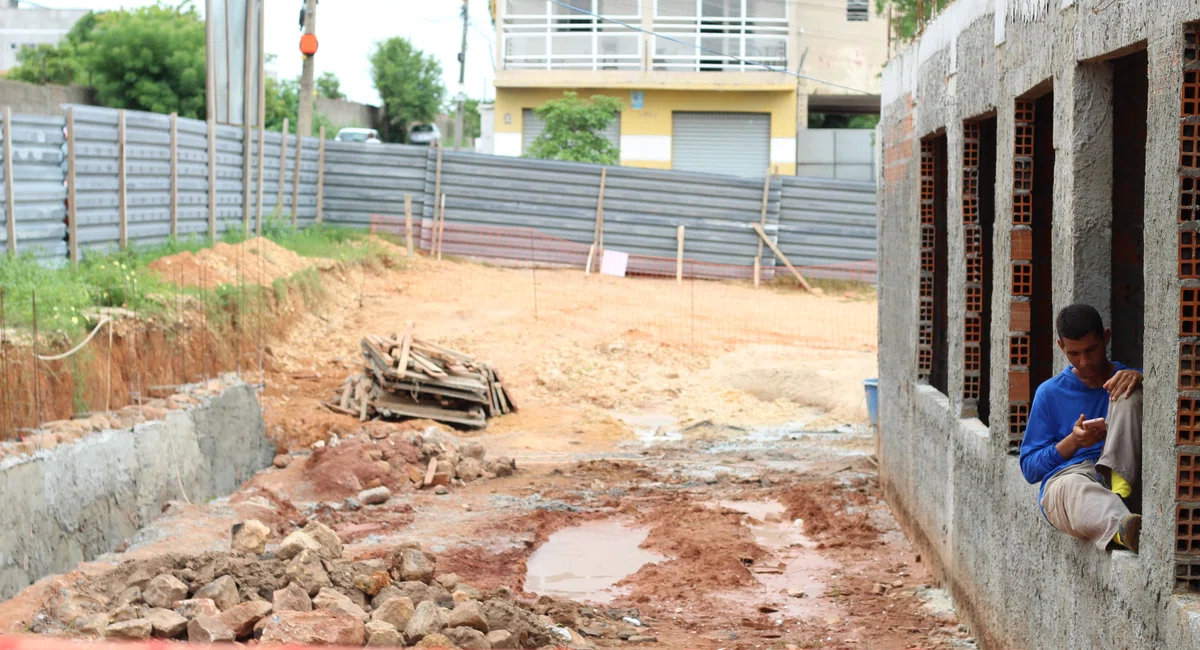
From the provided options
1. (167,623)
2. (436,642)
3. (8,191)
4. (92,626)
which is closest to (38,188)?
(8,191)

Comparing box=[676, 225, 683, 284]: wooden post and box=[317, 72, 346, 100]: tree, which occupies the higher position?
box=[317, 72, 346, 100]: tree

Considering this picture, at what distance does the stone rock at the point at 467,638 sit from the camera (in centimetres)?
573

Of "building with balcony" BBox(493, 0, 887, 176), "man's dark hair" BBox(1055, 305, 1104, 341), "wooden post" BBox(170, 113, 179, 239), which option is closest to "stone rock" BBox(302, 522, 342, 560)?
"man's dark hair" BBox(1055, 305, 1104, 341)

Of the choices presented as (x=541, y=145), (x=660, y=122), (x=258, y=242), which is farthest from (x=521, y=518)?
(x=660, y=122)

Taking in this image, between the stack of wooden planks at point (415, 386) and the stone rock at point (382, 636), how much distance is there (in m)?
7.74

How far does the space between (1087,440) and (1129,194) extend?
1.75m

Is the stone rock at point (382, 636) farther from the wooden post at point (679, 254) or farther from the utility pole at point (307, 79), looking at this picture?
the utility pole at point (307, 79)

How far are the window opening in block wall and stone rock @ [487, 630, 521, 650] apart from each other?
10.7 ft

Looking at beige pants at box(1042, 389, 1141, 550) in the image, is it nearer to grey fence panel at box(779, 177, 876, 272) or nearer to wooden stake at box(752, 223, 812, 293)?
wooden stake at box(752, 223, 812, 293)

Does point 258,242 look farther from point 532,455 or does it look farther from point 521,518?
point 521,518

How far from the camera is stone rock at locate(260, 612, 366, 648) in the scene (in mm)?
5410

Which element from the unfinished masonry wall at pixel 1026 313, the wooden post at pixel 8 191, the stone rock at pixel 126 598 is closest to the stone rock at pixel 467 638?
the stone rock at pixel 126 598

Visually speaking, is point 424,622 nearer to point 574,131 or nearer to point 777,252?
point 777,252

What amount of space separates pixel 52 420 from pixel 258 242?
874 centimetres
